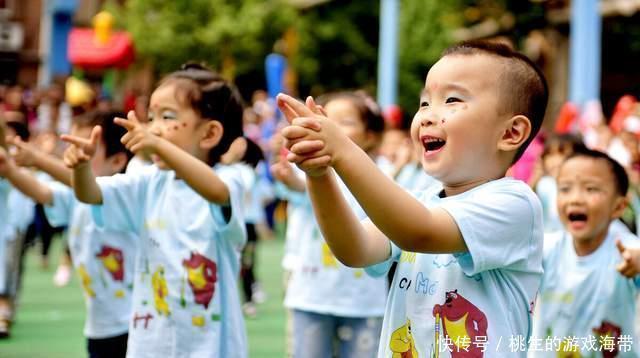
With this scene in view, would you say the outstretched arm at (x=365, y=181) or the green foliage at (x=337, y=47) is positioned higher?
the green foliage at (x=337, y=47)

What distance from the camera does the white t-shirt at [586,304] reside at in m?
4.19

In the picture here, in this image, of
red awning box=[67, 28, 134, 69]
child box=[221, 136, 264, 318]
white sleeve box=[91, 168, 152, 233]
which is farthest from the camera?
red awning box=[67, 28, 134, 69]

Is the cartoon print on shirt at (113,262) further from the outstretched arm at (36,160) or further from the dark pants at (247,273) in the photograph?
the dark pants at (247,273)

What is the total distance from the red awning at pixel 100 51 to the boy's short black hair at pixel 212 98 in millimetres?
20020

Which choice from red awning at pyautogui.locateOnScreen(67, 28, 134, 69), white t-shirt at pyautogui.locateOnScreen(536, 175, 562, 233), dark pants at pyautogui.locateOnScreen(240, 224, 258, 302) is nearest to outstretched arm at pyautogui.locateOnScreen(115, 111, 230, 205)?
white t-shirt at pyautogui.locateOnScreen(536, 175, 562, 233)

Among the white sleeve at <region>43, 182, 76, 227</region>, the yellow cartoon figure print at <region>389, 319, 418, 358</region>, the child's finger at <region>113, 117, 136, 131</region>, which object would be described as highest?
the child's finger at <region>113, 117, 136, 131</region>

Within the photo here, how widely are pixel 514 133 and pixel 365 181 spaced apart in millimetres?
595

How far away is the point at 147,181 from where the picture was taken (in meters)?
4.16

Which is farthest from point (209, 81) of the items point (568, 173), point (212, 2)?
point (212, 2)

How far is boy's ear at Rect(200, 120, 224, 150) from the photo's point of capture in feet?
13.4

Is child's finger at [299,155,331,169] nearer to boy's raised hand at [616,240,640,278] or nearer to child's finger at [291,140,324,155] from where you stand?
child's finger at [291,140,324,155]

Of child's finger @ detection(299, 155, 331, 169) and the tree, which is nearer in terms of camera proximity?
child's finger @ detection(299, 155, 331, 169)

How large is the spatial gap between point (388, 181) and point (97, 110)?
341 cm

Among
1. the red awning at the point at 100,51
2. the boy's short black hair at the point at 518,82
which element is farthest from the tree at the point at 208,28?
the boy's short black hair at the point at 518,82
